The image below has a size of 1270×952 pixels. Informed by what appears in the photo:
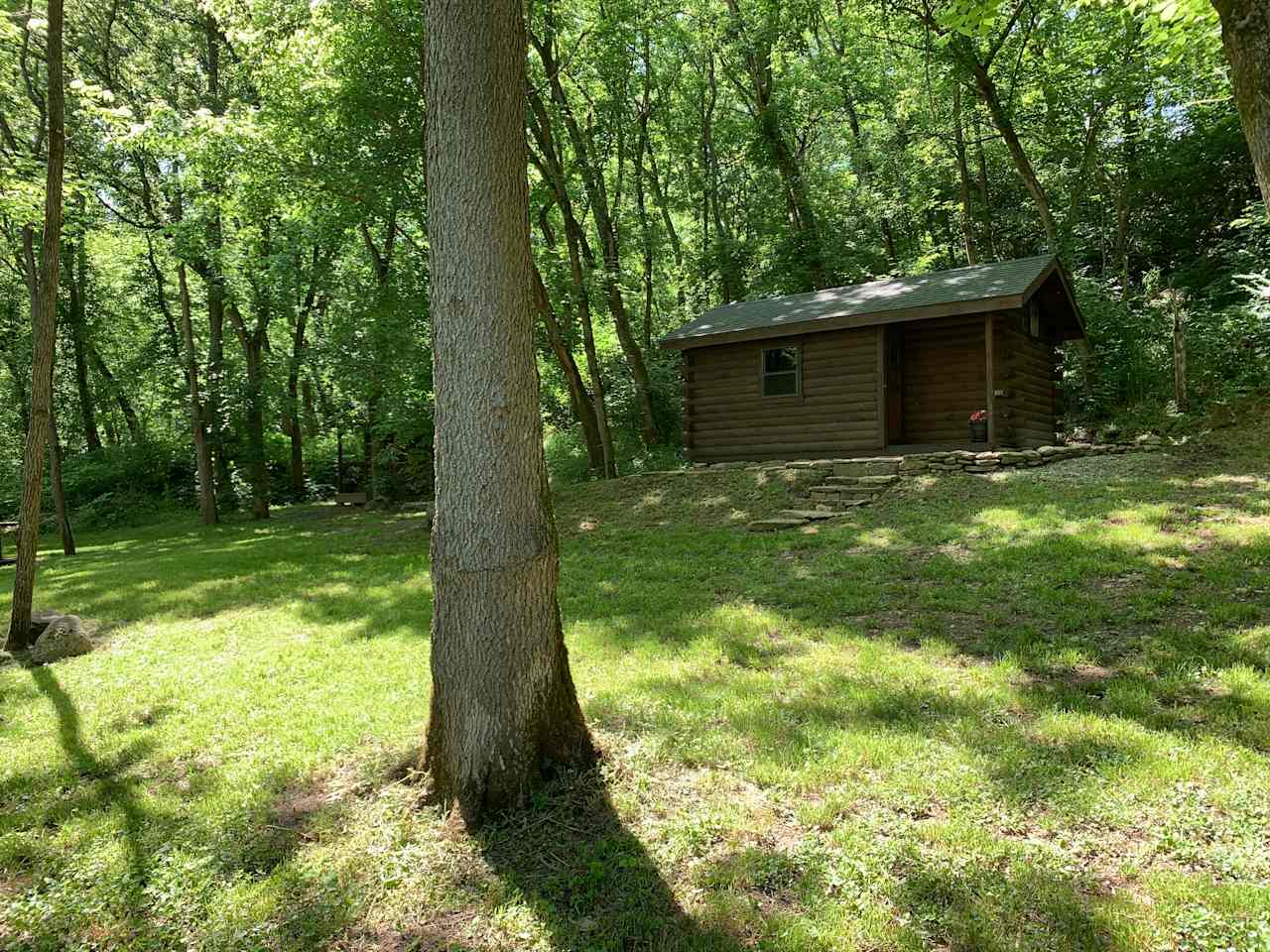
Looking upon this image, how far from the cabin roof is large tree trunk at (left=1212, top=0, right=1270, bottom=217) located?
29.7 ft

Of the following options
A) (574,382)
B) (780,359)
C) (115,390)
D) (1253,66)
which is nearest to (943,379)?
(780,359)

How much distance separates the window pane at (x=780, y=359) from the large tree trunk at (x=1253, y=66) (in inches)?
436

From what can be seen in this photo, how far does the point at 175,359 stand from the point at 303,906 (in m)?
20.3

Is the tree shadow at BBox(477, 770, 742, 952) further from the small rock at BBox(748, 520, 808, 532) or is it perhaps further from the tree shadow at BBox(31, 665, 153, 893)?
the small rock at BBox(748, 520, 808, 532)

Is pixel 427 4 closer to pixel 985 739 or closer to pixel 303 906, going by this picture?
pixel 303 906

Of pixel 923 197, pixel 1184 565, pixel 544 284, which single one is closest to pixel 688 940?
pixel 1184 565

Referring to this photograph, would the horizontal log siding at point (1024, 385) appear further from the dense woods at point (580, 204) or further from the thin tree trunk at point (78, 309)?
the thin tree trunk at point (78, 309)

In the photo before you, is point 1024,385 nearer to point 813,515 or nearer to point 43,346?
point 813,515

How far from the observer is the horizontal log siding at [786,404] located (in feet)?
45.6

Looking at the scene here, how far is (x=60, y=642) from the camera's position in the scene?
662 centimetres

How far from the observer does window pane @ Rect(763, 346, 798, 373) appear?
1463 centimetres

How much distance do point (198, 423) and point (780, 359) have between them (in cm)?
1408

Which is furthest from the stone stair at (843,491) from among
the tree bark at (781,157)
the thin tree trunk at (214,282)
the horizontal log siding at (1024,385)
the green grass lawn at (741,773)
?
the thin tree trunk at (214,282)

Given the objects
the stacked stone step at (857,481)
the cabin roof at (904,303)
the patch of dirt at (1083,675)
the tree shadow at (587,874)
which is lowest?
the tree shadow at (587,874)
